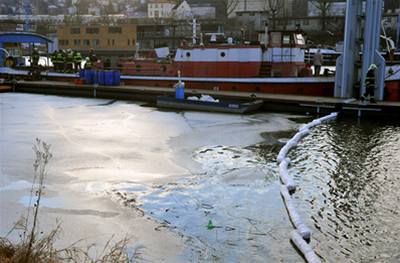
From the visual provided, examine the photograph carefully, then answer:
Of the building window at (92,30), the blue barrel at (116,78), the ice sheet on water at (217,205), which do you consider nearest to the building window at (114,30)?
the building window at (92,30)

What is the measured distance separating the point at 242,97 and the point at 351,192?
1002 cm

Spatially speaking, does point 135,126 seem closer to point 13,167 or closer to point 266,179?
point 13,167

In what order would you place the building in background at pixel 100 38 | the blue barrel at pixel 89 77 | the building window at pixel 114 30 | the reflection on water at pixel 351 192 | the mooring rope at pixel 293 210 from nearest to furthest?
1. the mooring rope at pixel 293 210
2. the reflection on water at pixel 351 192
3. the blue barrel at pixel 89 77
4. the building in background at pixel 100 38
5. the building window at pixel 114 30

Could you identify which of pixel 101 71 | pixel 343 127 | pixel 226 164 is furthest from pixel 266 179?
pixel 101 71

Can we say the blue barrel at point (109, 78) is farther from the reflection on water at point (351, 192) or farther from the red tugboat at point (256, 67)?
the reflection on water at point (351, 192)

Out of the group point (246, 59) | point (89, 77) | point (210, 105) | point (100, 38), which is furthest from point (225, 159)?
point (100, 38)

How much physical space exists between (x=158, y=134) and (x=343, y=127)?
5401 mm

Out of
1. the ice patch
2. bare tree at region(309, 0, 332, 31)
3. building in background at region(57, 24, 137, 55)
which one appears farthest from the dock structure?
bare tree at region(309, 0, 332, 31)

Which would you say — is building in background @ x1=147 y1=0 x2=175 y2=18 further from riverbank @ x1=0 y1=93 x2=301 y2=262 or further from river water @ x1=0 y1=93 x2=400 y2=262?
river water @ x1=0 y1=93 x2=400 y2=262

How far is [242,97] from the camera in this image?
17.8 metres

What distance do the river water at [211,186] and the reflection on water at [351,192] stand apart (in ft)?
0.06

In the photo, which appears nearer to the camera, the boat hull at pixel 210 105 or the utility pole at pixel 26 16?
the boat hull at pixel 210 105

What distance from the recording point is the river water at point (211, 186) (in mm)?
6090

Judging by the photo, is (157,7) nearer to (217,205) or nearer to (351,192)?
(351,192)
